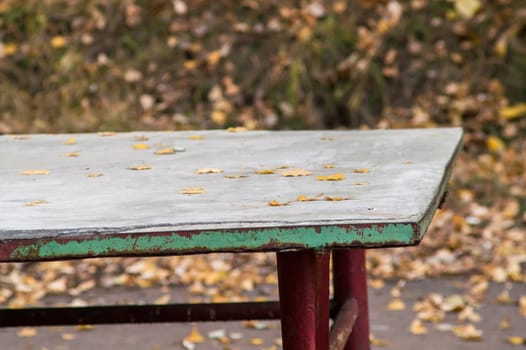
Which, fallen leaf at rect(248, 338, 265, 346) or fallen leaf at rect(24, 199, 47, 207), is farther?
fallen leaf at rect(248, 338, 265, 346)

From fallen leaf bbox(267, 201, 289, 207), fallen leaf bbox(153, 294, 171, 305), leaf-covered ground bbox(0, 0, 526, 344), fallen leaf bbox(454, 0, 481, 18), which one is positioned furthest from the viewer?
fallen leaf bbox(454, 0, 481, 18)

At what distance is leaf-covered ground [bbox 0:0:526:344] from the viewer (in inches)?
251

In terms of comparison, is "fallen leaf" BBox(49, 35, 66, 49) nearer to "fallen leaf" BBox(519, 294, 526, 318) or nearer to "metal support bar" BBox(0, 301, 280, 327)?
"fallen leaf" BBox(519, 294, 526, 318)

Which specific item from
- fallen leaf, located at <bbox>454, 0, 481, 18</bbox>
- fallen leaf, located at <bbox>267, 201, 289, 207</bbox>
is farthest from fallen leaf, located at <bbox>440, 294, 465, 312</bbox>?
fallen leaf, located at <bbox>454, 0, 481, 18</bbox>

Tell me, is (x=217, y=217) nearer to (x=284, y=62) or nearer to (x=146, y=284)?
(x=146, y=284)

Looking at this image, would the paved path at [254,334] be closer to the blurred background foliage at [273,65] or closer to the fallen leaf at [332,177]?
the fallen leaf at [332,177]

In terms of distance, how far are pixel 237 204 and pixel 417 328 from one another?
2.24 m

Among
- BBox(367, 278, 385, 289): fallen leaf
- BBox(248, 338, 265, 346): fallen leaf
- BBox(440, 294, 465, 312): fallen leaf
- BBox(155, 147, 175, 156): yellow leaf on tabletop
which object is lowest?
BBox(367, 278, 385, 289): fallen leaf

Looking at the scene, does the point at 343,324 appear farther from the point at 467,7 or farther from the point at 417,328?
the point at 467,7

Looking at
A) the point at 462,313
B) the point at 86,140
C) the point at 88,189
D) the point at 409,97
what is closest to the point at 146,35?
the point at 409,97

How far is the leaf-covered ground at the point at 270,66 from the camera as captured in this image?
638 centimetres

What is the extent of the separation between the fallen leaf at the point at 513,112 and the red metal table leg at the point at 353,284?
12.8 ft

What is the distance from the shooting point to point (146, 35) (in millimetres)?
6797

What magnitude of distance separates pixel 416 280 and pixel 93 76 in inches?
121
